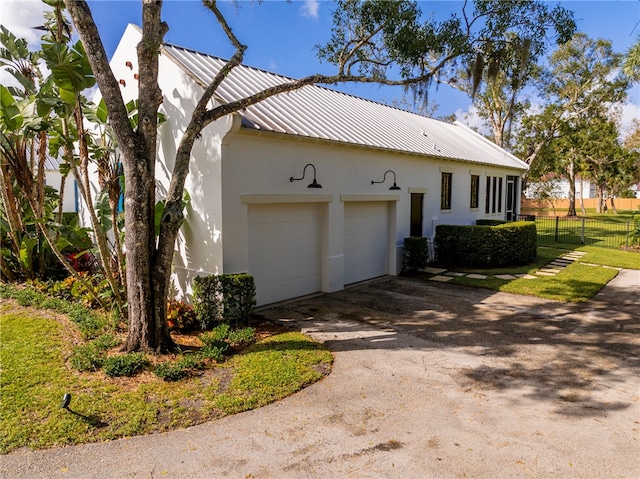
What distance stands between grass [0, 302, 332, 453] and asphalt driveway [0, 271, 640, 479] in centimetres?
21

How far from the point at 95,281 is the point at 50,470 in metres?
6.52

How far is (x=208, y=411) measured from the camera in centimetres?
462

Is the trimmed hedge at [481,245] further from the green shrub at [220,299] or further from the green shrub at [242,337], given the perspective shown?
the green shrub at [242,337]

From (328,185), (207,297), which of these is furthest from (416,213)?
(207,297)

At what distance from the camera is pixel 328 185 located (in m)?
9.89

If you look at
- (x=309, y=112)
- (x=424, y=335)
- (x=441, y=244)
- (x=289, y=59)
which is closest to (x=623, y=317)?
(x=424, y=335)

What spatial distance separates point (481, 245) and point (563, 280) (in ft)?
8.26

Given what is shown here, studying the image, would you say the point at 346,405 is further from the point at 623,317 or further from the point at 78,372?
the point at 623,317

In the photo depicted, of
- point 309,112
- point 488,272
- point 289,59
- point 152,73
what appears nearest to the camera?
point 152,73

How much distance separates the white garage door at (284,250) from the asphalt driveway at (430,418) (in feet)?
4.39

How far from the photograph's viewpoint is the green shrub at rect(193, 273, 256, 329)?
24.0ft

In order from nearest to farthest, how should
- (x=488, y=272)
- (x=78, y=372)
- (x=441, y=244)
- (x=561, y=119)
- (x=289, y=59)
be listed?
1. (x=78, y=372)
2. (x=289, y=59)
3. (x=488, y=272)
4. (x=441, y=244)
5. (x=561, y=119)

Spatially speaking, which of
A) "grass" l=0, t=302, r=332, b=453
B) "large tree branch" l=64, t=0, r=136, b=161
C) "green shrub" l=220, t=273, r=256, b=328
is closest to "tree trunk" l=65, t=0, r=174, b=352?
"large tree branch" l=64, t=0, r=136, b=161

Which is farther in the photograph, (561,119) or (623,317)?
(561,119)
